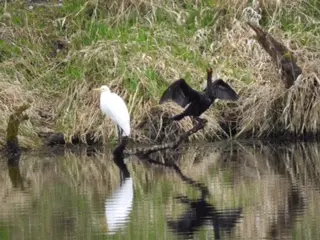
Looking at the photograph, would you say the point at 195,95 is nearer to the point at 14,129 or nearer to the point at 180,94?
the point at 180,94

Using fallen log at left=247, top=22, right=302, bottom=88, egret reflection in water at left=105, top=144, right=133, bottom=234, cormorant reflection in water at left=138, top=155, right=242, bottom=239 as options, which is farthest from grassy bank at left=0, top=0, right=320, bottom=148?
cormorant reflection in water at left=138, top=155, right=242, bottom=239

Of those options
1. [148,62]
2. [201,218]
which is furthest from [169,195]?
[148,62]

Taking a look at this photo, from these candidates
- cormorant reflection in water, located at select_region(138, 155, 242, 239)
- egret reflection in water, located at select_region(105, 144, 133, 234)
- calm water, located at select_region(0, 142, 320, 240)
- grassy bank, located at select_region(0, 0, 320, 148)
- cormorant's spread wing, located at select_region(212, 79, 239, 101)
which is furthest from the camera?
grassy bank, located at select_region(0, 0, 320, 148)

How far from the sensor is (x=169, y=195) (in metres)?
12.2

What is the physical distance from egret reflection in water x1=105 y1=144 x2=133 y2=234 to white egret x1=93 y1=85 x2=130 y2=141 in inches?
73.8

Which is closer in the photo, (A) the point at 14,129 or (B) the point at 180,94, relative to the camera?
(B) the point at 180,94

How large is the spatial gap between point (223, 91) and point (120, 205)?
16.9 feet

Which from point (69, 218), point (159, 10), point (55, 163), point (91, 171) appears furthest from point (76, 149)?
point (69, 218)

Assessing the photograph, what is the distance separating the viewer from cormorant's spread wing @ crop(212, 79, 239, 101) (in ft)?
53.6

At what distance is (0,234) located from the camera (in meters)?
10.4

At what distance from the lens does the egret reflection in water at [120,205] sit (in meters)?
10.5

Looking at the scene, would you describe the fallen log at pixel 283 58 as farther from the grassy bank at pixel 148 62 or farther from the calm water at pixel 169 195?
the calm water at pixel 169 195

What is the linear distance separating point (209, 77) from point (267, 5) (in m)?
5.45

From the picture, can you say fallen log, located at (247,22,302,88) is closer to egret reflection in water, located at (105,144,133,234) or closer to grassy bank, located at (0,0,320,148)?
grassy bank, located at (0,0,320,148)
